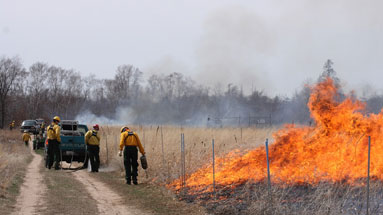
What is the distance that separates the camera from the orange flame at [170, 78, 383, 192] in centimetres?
922

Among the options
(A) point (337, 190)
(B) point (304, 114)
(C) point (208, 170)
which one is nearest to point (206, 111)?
(B) point (304, 114)

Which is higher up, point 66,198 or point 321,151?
point 321,151

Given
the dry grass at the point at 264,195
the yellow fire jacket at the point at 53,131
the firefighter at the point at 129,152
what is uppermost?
the yellow fire jacket at the point at 53,131

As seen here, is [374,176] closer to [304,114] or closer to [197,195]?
[197,195]

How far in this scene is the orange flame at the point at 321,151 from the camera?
922cm

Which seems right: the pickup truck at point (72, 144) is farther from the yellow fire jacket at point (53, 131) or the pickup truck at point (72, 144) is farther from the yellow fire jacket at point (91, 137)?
the yellow fire jacket at point (91, 137)

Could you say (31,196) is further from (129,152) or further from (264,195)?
(264,195)

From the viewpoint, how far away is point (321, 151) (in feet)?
32.4

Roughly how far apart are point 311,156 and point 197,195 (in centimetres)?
282

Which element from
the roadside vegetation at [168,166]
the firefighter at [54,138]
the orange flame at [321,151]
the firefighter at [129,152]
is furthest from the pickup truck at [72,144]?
the orange flame at [321,151]

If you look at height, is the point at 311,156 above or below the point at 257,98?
below

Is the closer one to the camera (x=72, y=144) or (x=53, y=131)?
(x=53, y=131)

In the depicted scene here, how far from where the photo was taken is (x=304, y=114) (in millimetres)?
29234

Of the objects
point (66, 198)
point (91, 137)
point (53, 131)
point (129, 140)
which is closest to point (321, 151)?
point (129, 140)
